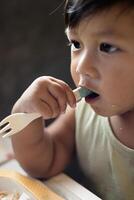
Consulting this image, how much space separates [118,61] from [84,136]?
0.73 feet

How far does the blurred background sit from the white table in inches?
7.8

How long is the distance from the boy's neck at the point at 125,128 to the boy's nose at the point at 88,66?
0.42 feet

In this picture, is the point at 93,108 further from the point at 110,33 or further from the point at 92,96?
the point at 110,33

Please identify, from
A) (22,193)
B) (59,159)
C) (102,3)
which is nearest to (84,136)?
(59,159)

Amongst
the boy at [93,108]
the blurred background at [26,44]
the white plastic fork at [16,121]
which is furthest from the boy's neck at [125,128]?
the blurred background at [26,44]

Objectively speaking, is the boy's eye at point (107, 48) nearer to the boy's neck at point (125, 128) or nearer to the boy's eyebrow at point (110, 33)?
the boy's eyebrow at point (110, 33)

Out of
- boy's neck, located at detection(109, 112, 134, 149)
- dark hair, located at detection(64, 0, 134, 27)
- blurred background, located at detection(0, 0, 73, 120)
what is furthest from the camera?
blurred background, located at detection(0, 0, 73, 120)

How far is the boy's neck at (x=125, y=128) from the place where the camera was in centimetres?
66

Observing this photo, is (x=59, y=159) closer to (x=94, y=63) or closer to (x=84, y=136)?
(x=84, y=136)

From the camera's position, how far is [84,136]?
0.73 m

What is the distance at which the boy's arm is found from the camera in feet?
2.23

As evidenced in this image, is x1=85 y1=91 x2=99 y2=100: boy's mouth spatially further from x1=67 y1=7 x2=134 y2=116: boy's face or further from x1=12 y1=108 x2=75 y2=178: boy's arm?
x1=12 y1=108 x2=75 y2=178: boy's arm

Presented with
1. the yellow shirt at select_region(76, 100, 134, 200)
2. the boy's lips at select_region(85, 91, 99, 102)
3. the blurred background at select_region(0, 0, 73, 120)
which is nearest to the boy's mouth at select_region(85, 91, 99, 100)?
the boy's lips at select_region(85, 91, 99, 102)

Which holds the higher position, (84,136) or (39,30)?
(39,30)
